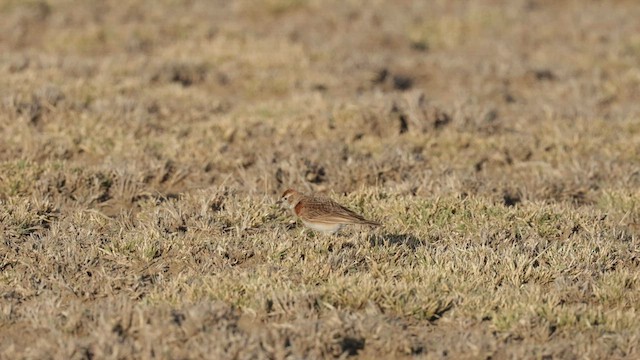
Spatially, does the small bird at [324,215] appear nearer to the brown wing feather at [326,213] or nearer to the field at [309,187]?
the brown wing feather at [326,213]

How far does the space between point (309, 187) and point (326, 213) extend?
2.24m

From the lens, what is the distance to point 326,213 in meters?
6.55

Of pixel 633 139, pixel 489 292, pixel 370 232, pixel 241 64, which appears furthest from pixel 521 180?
pixel 241 64

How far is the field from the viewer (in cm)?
540

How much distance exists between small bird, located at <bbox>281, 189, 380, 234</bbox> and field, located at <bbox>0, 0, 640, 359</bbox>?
156mm

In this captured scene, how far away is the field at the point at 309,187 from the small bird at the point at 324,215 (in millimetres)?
156

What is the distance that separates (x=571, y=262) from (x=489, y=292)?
32.7 inches

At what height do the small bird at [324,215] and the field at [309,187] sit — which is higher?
the small bird at [324,215]

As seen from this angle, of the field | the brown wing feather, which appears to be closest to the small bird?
the brown wing feather

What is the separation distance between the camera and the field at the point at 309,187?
540cm

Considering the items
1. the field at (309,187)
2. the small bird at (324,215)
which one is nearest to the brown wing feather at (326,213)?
the small bird at (324,215)

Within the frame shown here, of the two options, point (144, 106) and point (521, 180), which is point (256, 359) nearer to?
point (521, 180)

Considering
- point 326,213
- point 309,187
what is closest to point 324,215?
point 326,213

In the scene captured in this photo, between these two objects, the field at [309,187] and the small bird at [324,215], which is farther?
the small bird at [324,215]
